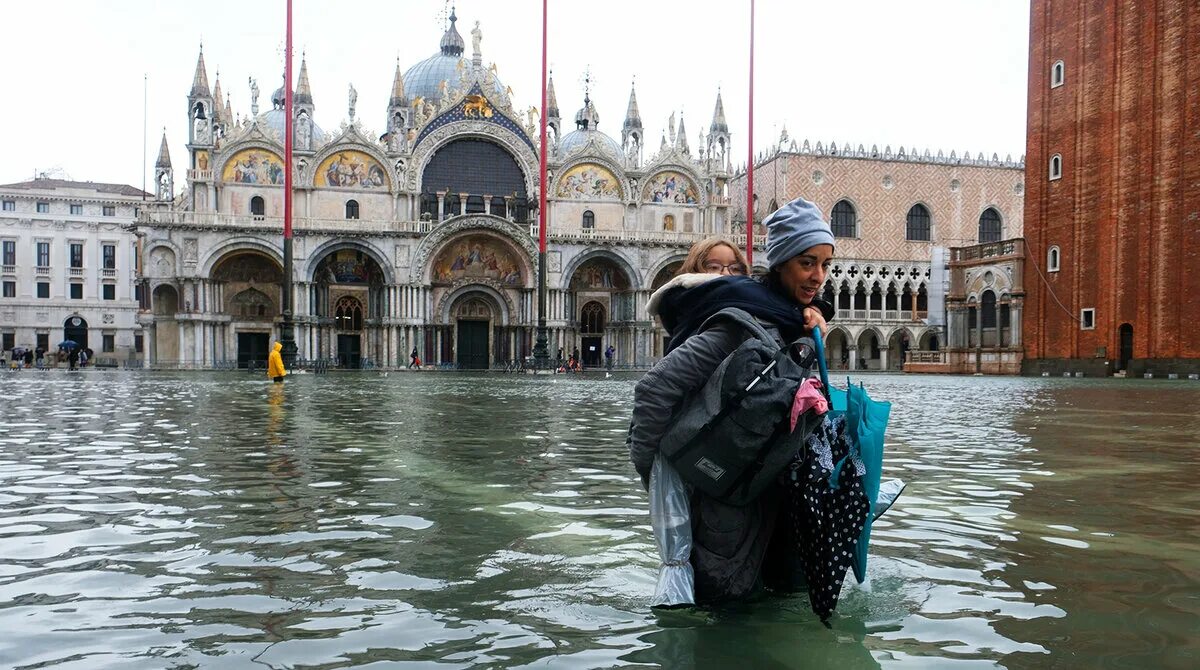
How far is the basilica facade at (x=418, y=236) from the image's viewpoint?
44.3 meters

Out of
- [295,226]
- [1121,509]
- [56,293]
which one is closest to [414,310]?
[295,226]

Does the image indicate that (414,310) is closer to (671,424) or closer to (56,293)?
(56,293)

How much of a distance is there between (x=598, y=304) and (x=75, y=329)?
39.6m

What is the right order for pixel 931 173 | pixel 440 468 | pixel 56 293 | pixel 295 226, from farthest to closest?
pixel 56 293 < pixel 931 173 < pixel 295 226 < pixel 440 468

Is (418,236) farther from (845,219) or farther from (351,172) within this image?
(845,219)

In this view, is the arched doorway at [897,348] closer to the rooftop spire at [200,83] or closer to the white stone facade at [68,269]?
the rooftop spire at [200,83]

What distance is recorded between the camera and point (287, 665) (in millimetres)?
2816

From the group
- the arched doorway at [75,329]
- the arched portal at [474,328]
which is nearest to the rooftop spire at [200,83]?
the arched portal at [474,328]

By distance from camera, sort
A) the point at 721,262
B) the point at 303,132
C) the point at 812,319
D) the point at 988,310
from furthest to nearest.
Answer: the point at 303,132
the point at 988,310
the point at 721,262
the point at 812,319

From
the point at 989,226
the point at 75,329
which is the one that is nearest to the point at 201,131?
the point at 75,329

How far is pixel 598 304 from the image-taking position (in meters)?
49.9

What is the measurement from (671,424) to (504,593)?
87 cm

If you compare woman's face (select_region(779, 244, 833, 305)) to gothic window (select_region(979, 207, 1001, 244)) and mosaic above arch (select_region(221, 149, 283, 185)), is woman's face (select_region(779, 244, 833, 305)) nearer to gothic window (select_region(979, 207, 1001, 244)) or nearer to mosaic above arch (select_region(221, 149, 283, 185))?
mosaic above arch (select_region(221, 149, 283, 185))

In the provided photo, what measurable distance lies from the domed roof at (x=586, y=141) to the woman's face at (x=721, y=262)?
45623mm
